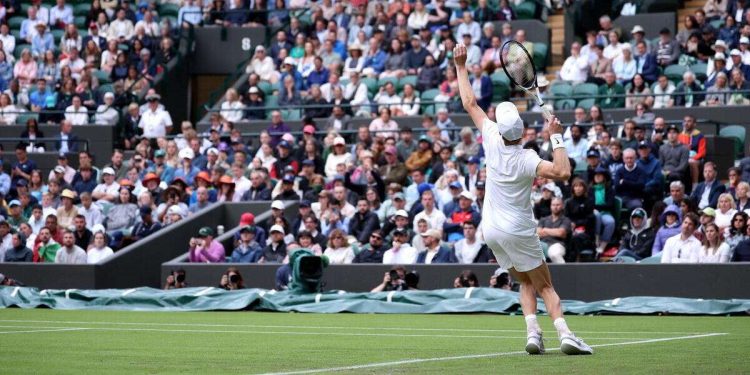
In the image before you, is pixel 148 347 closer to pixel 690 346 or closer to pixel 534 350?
pixel 534 350

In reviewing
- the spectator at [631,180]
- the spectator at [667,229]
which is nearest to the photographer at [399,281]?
the spectator at [667,229]

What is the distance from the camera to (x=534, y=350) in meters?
9.20

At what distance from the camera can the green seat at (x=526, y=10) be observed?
27531mm

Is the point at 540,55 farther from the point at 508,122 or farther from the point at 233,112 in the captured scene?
the point at 508,122

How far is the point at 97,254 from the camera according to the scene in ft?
71.1

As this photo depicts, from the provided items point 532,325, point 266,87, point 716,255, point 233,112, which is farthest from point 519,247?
point 266,87

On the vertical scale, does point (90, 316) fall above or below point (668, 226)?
below

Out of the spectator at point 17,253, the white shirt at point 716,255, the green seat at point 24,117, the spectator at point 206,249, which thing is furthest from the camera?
the green seat at point 24,117

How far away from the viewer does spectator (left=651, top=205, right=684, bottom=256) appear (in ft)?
57.9

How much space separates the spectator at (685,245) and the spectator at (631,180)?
1948 millimetres

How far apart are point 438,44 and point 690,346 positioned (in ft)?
56.7

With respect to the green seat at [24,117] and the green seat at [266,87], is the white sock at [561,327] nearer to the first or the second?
the green seat at [266,87]

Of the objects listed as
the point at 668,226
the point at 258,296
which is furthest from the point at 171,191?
the point at 668,226

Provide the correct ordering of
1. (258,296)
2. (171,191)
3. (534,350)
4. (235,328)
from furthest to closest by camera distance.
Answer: (171,191)
(258,296)
(235,328)
(534,350)
